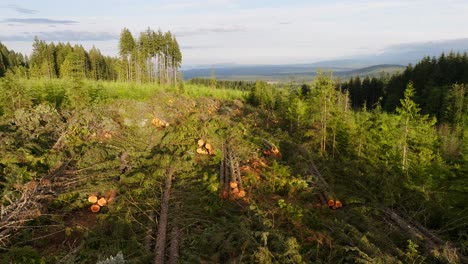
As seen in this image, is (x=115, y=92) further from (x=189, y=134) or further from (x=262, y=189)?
(x=262, y=189)

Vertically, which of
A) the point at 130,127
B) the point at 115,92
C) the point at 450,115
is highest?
the point at 115,92

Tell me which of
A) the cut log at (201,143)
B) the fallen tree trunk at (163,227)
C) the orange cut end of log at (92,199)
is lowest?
the fallen tree trunk at (163,227)

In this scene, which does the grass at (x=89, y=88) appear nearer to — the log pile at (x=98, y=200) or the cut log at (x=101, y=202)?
the log pile at (x=98, y=200)

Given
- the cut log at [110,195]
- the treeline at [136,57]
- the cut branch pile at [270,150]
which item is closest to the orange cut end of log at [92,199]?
the cut log at [110,195]

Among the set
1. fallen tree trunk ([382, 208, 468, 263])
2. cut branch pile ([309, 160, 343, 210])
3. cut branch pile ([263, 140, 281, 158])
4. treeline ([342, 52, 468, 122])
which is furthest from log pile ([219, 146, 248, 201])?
treeline ([342, 52, 468, 122])

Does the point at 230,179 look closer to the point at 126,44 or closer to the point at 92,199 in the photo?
the point at 92,199

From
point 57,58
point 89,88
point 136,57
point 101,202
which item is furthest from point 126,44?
point 101,202

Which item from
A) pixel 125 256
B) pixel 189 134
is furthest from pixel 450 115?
pixel 125 256
